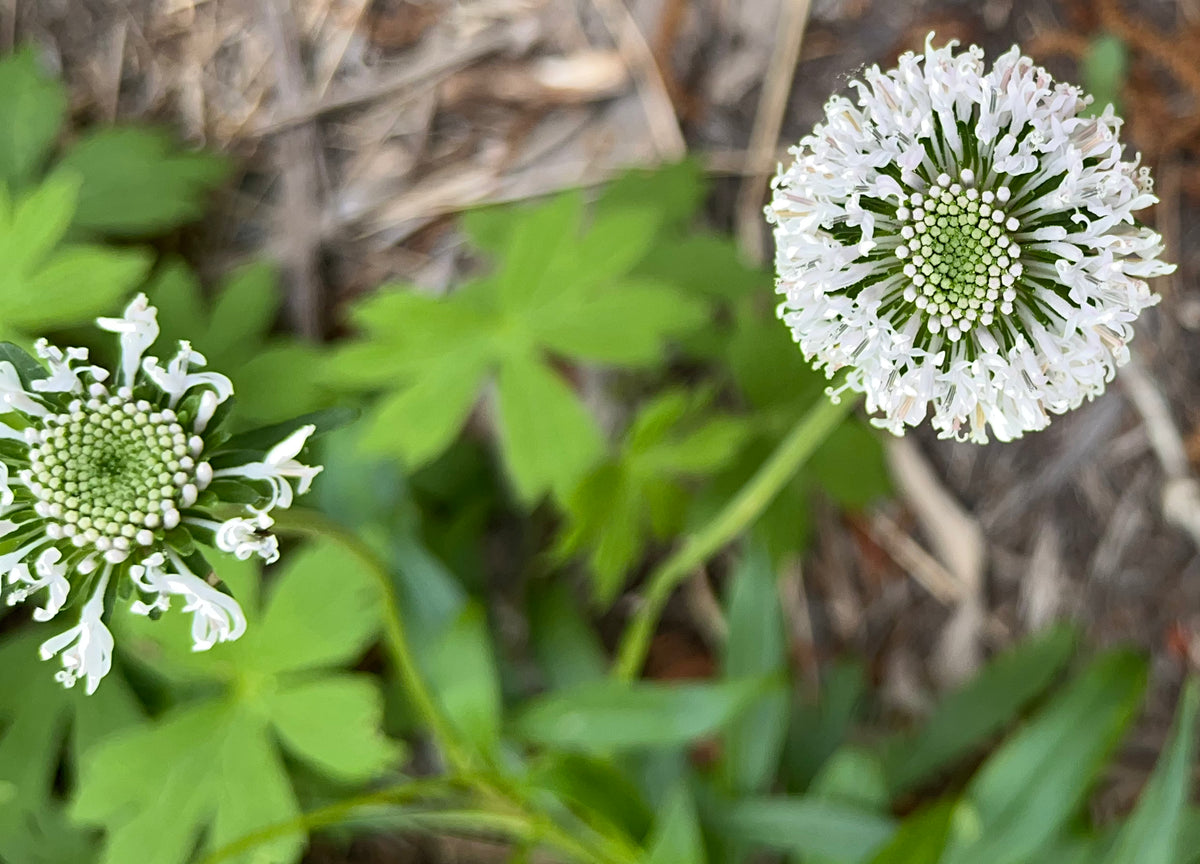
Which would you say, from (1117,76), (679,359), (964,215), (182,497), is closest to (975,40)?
(1117,76)

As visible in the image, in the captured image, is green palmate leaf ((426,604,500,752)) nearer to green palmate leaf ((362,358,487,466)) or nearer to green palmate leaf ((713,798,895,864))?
green palmate leaf ((362,358,487,466))

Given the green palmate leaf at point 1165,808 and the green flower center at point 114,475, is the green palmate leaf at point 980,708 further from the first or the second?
the green flower center at point 114,475

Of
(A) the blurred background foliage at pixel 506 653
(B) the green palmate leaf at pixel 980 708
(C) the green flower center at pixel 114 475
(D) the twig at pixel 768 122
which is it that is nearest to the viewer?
(C) the green flower center at pixel 114 475

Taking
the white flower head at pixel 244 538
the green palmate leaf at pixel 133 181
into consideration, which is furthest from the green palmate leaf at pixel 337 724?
the green palmate leaf at pixel 133 181

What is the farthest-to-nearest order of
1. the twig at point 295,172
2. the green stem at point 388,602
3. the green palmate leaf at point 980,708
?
1. the twig at point 295,172
2. the green palmate leaf at point 980,708
3. the green stem at point 388,602

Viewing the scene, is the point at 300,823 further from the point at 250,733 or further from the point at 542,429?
the point at 542,429

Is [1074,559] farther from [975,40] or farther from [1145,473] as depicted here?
[975,40]

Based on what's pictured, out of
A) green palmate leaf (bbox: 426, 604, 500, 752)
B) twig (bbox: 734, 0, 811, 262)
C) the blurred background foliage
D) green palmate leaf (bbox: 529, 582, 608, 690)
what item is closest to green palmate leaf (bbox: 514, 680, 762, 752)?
the blurred background foliage
